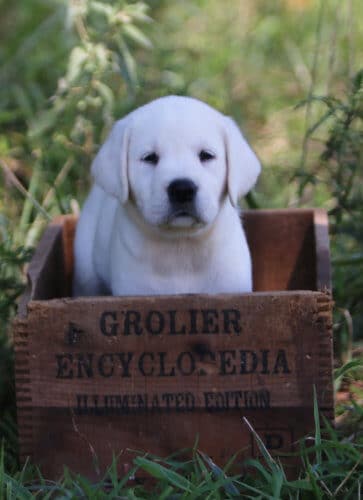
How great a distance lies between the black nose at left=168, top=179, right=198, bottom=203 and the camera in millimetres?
2900

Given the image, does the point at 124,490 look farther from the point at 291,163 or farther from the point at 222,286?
the point at 291,163

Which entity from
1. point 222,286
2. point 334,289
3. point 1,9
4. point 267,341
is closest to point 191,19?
point 1,9

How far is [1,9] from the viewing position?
23.4 feet

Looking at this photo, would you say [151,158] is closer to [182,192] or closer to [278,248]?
[182,192]

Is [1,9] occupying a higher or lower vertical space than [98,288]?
higher

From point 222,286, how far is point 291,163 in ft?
8.47

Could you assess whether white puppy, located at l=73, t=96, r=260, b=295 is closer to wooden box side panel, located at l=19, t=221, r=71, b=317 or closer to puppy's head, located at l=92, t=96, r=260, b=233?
puppy's head, located at l=92, t=96, r=260, b=233

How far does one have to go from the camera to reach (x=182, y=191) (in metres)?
2.90

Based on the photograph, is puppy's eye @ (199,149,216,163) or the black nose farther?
puppy's eye @ (199,149,216,163)

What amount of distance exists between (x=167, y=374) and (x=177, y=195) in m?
0.55

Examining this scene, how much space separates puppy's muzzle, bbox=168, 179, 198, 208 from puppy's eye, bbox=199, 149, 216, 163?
15cm

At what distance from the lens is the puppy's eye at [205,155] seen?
3.03m

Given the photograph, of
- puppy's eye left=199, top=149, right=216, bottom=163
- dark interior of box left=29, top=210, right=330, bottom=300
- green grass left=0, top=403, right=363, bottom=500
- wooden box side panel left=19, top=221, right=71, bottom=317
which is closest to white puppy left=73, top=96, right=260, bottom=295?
puppy's eye left=199, top=149, right=216, bottom=163

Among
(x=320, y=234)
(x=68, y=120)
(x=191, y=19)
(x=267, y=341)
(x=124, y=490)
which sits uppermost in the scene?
(x=191, y=19)
